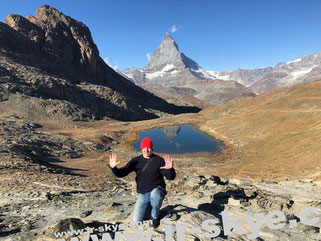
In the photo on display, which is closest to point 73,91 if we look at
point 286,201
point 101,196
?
point 101,196

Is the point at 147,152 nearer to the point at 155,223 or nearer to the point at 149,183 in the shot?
the point at 149,183

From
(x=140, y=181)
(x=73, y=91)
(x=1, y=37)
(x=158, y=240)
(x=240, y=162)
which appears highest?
(x=1, y=37)

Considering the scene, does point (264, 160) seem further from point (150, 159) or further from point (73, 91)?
point (73, 91)

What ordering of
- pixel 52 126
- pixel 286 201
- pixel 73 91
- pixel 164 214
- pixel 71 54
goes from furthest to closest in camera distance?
pixel 71 54, pixel 73 91, pixel 52 126, pixel 286 201, pixel 164 214

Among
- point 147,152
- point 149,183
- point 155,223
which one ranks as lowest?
point 155,223

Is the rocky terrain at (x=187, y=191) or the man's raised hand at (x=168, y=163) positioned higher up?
the man's raised hand at (x=168, y=163)

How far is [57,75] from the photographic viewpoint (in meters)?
128

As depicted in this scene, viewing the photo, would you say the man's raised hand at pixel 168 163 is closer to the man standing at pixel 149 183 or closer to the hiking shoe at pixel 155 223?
the man standing at pixel 149 183

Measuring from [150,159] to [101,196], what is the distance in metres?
9.29

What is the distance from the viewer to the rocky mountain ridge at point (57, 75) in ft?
267

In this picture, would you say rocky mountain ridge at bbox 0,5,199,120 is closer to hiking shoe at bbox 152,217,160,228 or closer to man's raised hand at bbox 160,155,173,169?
hiking shoe at bbox 152,217,160,228

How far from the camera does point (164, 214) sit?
25.4 ft

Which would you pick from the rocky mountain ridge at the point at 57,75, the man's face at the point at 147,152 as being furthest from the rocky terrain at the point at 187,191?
the rocky mountain ridge at the point at 57,75

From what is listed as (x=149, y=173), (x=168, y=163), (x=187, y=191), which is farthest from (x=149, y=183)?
(x=187, y=191)
